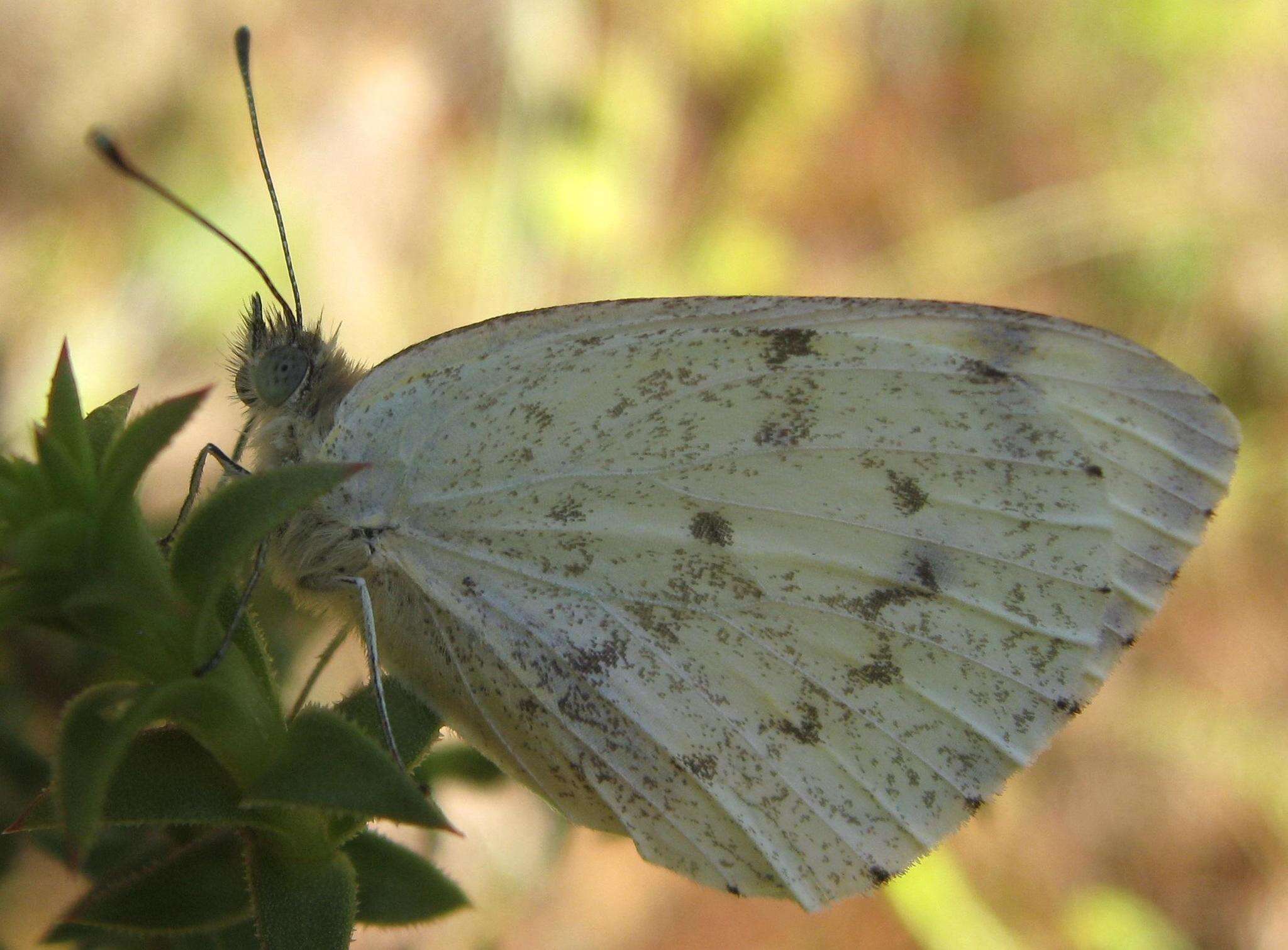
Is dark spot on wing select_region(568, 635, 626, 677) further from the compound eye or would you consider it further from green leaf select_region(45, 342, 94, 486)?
green leaf select_region(45, 342, 94, 486)

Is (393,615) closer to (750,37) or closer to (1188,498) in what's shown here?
(1188,498)

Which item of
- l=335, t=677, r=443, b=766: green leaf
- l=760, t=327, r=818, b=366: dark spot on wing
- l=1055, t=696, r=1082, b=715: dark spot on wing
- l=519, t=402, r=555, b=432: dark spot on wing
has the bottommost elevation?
l=335, t=677, r=443, b=766: green leaf

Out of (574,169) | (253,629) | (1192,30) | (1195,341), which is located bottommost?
(253,629)

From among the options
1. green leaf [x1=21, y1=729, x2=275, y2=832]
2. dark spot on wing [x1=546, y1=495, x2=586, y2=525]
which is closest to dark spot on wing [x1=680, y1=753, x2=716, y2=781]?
dark spot on wing [x1=546, y1=495, x2=586, y2=525]

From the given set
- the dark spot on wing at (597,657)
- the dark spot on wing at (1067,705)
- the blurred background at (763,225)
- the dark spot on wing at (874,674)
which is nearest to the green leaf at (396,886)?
the dark spot on wing at (597,657)

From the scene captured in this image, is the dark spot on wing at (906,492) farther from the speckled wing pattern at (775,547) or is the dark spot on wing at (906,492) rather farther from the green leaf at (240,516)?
the green leaf at (240,516)

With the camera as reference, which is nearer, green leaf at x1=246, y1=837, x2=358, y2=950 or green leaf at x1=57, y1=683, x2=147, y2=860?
green leaf at x1=57, y1=683, x2=147, y2=860

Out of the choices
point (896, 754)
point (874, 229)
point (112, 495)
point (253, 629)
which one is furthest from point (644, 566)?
point (874, 229)

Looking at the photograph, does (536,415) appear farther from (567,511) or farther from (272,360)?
(272,360)
